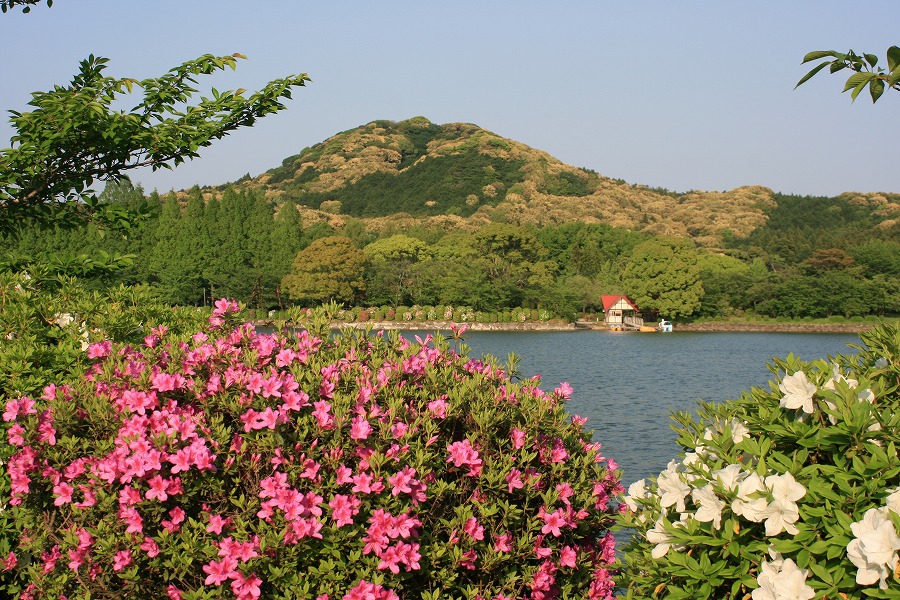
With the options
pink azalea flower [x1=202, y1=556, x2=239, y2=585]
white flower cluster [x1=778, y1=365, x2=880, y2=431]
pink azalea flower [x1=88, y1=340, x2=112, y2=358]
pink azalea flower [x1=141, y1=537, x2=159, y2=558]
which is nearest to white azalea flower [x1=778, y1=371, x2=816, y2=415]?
white flower cluster [x1=778, y1=365, x2=880, y2=431]

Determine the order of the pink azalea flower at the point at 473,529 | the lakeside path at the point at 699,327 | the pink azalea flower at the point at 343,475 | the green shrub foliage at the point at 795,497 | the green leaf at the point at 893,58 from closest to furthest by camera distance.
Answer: the green leaf at the point at 893,58
the green shrub foliage at the point at 795,497
the pink azalea flower at the point at 343,475
the pink azalea flower at the point at 473,529
the lakeside path at the point at 699,327

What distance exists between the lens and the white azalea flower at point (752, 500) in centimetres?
246

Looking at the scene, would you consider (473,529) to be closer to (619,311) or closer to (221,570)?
(221,570)

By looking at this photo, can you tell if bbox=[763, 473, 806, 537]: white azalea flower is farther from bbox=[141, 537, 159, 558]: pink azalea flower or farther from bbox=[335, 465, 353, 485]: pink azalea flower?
bbox=[141, 537, 159, 558]: pink azalea flower

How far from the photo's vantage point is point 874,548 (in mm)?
2172

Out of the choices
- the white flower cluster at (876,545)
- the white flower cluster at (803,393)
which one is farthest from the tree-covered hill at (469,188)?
the white flower cluster at (876,545)

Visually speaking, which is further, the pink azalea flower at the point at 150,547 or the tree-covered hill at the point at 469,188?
the tree-covered hill at the point at 469,188

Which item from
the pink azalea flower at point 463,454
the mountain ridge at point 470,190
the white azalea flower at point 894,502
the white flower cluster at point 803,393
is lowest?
the pink azalea flower at point 463,454

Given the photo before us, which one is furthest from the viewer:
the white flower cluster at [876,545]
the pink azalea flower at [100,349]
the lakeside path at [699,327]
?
the lakeside path at [699,327]

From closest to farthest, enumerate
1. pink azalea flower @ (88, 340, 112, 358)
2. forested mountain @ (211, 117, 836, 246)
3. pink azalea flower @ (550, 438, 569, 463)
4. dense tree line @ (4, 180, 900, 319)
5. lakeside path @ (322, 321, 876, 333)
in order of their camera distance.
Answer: pink azalea flower @ (550, 438, 569, 463)
pink azalea flower @ (88, 340, 112, 358)
lakeside path @ (322, 321, 876, 333)
dense tree line @ (4, 180, 900, 319)
forested mountain @ (211, 117, 836, 246)

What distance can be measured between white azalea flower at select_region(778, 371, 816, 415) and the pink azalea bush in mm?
1596

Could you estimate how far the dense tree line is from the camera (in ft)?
224

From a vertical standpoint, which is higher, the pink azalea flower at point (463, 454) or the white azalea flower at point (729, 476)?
the white azalea flower at point (729, 476)

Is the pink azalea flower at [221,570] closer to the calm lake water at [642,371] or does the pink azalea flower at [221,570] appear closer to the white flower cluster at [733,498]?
the white flower cluster at [733,498]
